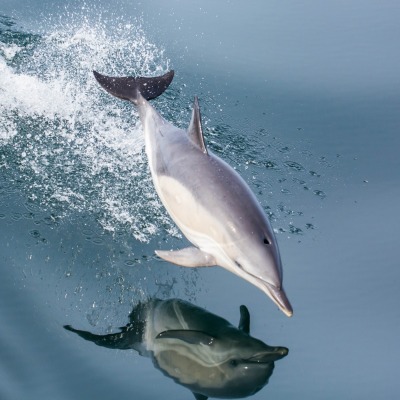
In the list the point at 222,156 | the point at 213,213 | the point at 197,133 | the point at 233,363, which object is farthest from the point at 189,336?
the point at 222,156

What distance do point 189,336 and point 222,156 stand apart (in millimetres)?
2566

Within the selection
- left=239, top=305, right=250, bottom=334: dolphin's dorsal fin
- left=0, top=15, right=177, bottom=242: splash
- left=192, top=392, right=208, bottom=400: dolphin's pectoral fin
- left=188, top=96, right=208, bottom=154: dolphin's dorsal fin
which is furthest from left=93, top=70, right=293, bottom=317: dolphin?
left=192, top=392, right=208, bottom=400: dolphin's pectoral fin

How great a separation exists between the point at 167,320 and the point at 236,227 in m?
0.83

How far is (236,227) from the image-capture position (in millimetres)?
4941

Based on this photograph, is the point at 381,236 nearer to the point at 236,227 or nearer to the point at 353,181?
the point at 353,181

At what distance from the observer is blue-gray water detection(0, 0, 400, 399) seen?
4.98 m

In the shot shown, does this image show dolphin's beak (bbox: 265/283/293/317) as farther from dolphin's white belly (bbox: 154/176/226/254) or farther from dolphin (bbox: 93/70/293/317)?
dolphin's white belly (bbox: 154/176/226/254)

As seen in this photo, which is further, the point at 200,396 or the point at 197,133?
the point at 197,133

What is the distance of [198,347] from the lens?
193 inches

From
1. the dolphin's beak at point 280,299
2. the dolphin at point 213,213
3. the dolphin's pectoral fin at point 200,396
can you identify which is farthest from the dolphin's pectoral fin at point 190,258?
the dolphin's pectoral fin at point 200,396

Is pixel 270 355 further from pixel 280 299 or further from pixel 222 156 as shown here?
pixel 222 156

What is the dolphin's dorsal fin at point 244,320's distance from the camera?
5194 millimetres

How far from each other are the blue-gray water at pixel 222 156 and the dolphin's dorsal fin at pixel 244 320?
44 millimetres

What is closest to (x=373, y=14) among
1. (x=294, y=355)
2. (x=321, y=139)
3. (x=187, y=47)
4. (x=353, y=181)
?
(x=187, y=47)
